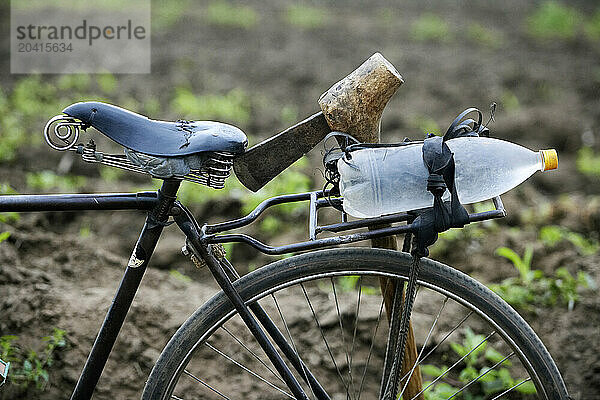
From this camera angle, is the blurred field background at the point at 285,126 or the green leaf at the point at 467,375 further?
the blurred field background at the point at 285,126

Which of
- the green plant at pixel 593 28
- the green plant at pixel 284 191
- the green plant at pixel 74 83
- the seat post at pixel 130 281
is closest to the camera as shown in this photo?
the seat post at pixel 130 281

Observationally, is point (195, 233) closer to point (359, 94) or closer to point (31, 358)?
point (359, 94)

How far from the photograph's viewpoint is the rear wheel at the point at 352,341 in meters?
1.83

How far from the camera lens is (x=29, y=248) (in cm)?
323

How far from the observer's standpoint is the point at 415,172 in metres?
1.76

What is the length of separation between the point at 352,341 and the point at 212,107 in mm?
3170

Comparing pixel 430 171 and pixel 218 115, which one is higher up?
pixel 218 115

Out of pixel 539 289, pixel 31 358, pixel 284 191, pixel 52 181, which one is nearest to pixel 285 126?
pixel 284 191

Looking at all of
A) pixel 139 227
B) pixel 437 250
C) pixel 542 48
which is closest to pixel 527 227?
pixel 437 250

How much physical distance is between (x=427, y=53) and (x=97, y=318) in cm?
556

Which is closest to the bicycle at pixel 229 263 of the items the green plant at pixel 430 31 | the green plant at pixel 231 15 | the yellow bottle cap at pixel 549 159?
the yellow bottle cap at pixel 549 159

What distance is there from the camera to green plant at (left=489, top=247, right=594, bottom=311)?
3.03m

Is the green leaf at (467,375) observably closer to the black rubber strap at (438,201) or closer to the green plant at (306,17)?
the black rubber strap at (438,201)

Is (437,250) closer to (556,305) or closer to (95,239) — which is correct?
(556,305)
